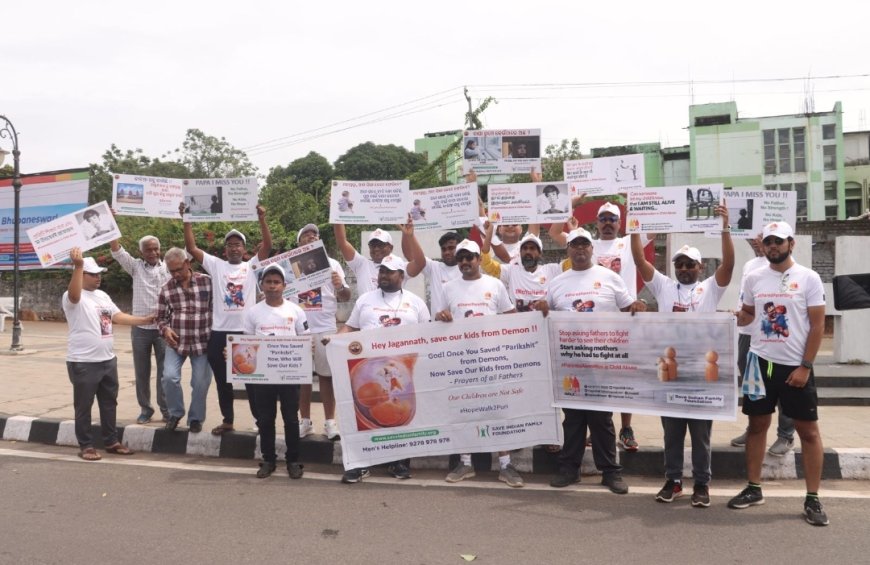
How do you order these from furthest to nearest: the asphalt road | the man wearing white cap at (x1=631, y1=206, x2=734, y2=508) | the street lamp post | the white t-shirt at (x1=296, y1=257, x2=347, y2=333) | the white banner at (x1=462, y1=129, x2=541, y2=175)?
1. the street lamp post
2. the white banner at (x1=462, y1=129, x2=541, y2=175)
3. the white t-shirt at (x1=296, y1=257, x2=347, y2=333)
4. the man wearing white cap at (x1=631, y1=206, x2=734, y2=508)
5. the asphalt road

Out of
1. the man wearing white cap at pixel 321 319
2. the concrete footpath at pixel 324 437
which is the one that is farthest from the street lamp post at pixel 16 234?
the man wearing white cap at pixel 321 319

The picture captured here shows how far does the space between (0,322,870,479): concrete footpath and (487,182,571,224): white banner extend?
7.01 feet

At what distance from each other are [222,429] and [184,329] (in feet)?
3.15

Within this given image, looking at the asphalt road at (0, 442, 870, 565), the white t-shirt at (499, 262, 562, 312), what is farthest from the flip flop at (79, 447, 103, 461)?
the white t-shirt at (499, 262, 562, 312)

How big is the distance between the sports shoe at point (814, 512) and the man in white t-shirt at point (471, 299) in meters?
1.94

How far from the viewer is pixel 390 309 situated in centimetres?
579

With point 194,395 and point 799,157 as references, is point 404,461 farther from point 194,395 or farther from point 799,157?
point 799,157

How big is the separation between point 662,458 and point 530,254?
6.38 ft

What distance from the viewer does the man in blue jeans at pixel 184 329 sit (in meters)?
6.60

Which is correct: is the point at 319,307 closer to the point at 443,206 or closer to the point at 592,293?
the point at 443,206

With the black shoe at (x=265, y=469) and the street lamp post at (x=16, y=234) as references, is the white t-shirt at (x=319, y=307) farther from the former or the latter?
the street lamp post at (x=16, y=234)

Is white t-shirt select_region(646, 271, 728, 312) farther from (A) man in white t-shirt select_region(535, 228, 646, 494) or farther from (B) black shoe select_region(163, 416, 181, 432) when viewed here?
(B) black shoe select_region(163, 416, 181, 432)

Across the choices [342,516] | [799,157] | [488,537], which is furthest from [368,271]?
[799,157]

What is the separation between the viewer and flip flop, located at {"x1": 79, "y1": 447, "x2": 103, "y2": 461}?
20.7ft
